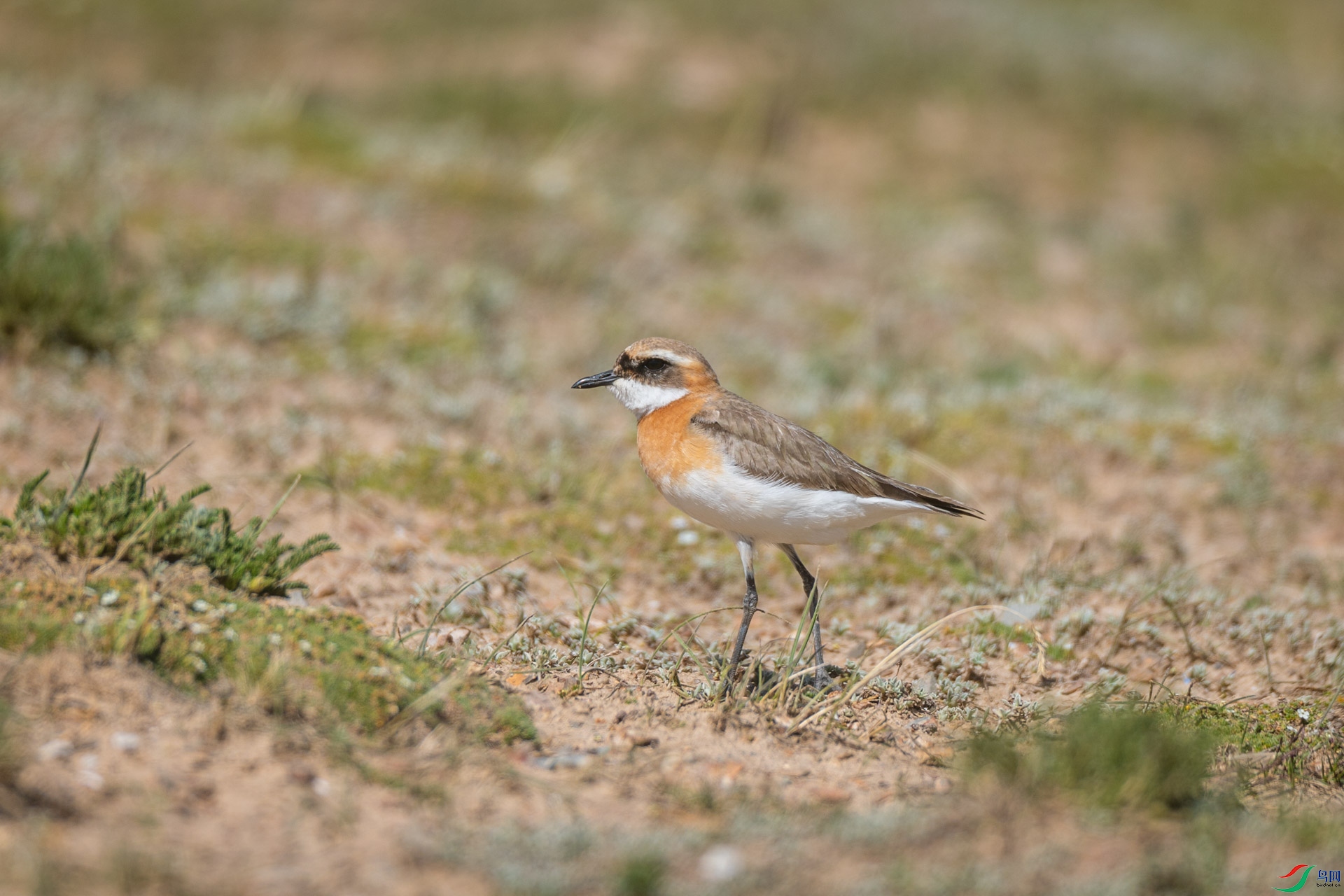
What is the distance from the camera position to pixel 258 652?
438cm

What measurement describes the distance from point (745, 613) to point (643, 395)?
1.38 meters

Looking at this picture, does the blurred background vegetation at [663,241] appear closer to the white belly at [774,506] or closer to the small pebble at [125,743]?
the white belly at [774,506]

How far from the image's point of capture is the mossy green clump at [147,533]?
476 centimetres

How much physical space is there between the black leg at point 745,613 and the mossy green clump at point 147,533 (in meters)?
1.99

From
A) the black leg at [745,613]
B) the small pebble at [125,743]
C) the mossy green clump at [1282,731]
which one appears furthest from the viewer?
the black leg at [745,613]

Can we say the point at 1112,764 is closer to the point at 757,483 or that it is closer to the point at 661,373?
the point at 757,483

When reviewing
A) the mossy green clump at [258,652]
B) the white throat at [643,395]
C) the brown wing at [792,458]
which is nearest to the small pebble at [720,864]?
the mossy green clump at [258,652]

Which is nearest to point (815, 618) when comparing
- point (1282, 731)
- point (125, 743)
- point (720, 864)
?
point (720, 864)

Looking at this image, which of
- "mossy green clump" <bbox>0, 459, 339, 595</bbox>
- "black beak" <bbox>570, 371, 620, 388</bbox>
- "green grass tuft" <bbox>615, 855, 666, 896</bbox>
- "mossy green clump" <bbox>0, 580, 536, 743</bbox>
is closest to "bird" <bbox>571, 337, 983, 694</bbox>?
"black beak" <bbox>570, 371, 620, 388</bbox>

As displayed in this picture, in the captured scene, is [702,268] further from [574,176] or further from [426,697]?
[426,697]

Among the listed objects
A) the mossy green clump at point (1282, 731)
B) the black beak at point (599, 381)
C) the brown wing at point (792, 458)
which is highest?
the black beak at point (599, 381)

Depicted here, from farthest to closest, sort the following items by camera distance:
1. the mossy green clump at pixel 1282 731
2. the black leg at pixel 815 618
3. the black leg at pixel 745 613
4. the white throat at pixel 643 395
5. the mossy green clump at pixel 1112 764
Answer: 1. the white throat at pixel 643 395
2. the black leg at pixel 815 618
3. the black leg at pixel 745 613
4. the mossy green clump at pixel 1282 731
5. the mossy green clump at pixel 1112 764

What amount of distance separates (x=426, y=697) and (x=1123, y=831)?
2.57 metres

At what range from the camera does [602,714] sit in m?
4.86
